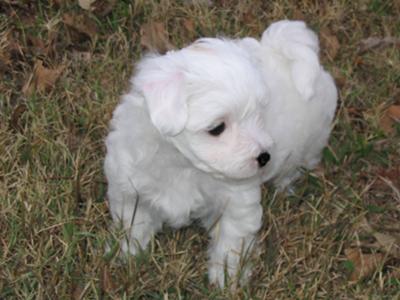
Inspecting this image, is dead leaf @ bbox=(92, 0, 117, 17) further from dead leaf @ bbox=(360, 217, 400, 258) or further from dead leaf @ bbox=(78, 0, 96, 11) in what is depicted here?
dead leaf @ bbox=(360, 217, 400, 258)

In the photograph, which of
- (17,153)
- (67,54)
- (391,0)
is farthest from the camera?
(391,0)

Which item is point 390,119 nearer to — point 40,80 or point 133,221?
point 133,221

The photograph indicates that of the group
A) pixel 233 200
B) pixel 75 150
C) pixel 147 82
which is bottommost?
pixel 75 150

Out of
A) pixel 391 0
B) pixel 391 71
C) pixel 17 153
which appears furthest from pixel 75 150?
pixel 391 0

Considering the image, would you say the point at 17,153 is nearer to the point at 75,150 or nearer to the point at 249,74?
the point at 75,150

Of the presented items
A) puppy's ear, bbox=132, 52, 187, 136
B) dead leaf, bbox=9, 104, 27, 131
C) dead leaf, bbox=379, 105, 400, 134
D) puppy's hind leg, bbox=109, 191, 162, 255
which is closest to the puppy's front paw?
puppy's hind leg, bbox=109, 191, 162, 255

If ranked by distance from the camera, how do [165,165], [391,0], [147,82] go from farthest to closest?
[391,0], [165,165], [147,82]

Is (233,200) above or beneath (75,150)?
above
